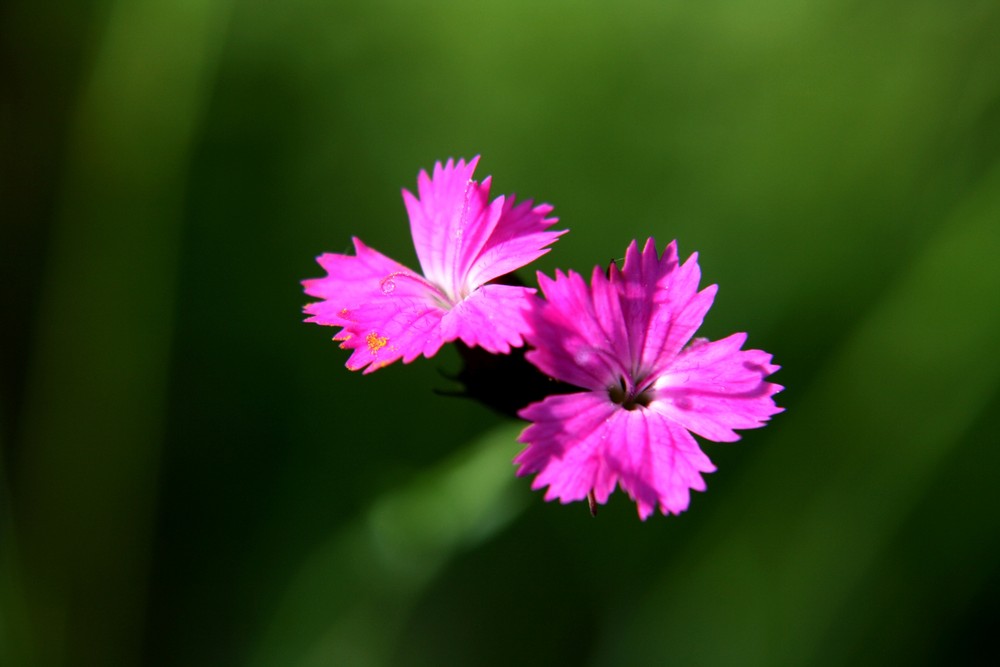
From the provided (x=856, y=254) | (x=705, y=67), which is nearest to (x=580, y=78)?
(x=705, y=67)

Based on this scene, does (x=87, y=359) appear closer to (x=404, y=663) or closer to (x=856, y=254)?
(x=404, y=663)

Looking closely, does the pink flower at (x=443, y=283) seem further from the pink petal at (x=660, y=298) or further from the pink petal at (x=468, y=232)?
the pink petal at (x=660, y=298)

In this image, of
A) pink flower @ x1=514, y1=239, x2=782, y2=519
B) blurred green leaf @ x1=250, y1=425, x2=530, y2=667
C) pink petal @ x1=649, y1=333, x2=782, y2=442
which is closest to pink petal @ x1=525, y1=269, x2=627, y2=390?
pink flower @ x1=514, y1=239, x2=782, y2=519

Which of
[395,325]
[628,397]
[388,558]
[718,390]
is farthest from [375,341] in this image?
[388,558]

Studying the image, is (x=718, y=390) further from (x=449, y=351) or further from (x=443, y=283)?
(x=449, y=351)

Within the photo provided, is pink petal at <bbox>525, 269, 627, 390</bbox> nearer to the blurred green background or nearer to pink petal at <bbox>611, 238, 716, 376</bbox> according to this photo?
pink petal at <bbox>611, 238, 716, 376</bbox>

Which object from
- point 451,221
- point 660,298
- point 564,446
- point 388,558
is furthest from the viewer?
point 388,558

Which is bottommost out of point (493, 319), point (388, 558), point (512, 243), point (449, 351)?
point (388, 558)
